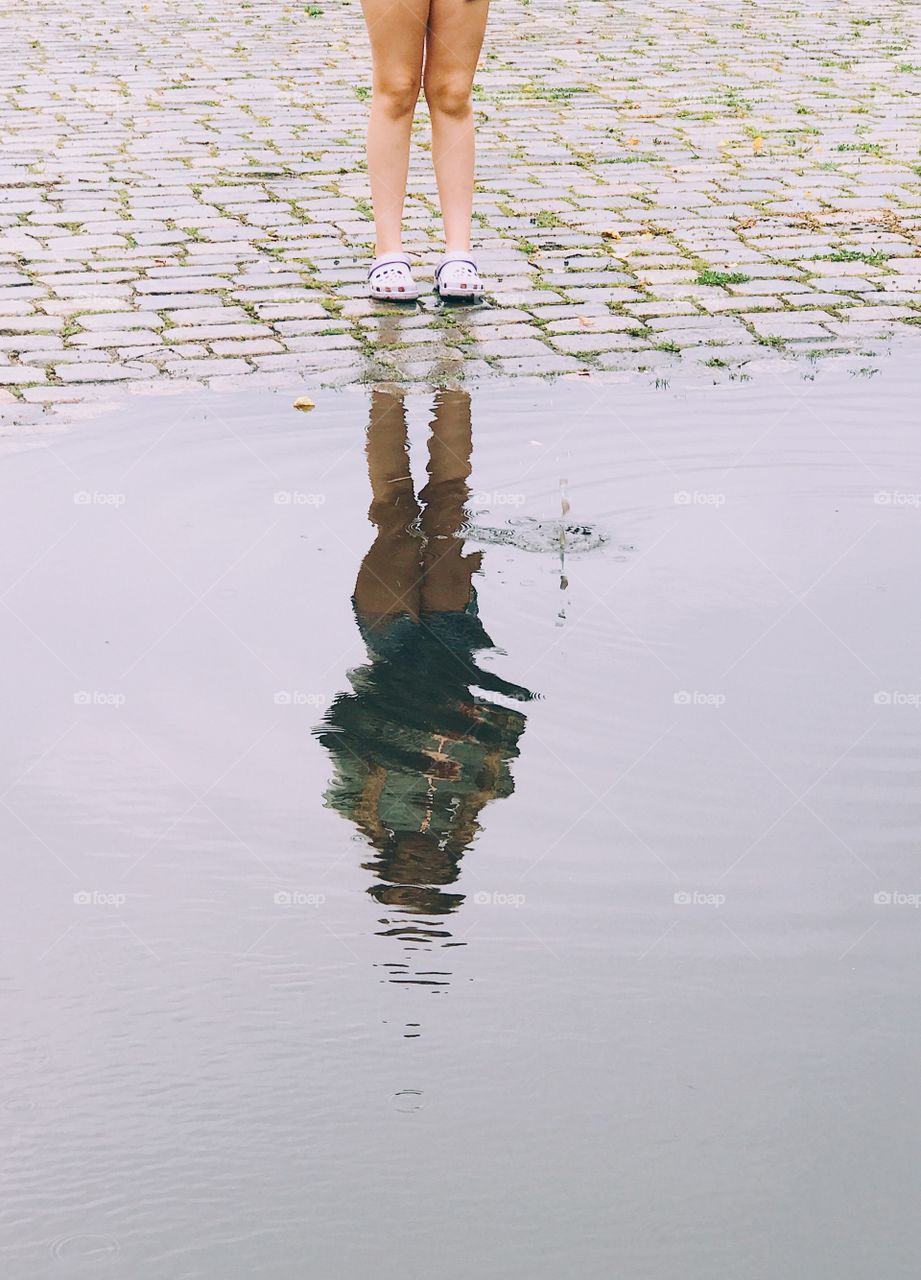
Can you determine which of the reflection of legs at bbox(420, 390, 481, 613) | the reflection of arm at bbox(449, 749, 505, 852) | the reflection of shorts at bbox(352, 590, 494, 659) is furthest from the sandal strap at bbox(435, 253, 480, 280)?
the reflection of arm at bbox(449, 749, 505, 852)

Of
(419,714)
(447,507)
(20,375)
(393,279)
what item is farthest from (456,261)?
(419,714)

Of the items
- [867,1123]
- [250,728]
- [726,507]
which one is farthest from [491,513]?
[867,1123]

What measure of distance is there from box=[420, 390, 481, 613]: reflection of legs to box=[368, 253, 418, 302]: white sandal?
3.19 ft

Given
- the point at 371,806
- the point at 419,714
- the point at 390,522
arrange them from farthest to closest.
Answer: the point at 390,522, the point at 419,714, the point at 371,806

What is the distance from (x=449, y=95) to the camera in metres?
6.36

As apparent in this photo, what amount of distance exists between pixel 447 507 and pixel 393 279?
195cm

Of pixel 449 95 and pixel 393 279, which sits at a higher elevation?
pixel 449 95

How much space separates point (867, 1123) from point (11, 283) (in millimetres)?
5162

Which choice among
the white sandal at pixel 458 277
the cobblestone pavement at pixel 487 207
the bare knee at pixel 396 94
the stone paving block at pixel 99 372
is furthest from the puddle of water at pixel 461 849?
the bare knee at pixel 396 94

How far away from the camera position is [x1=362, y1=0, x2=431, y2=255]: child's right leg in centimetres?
610

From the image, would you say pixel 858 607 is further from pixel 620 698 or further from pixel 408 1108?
pixel 408 1108

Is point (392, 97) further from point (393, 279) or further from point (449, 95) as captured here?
point (393, 279)

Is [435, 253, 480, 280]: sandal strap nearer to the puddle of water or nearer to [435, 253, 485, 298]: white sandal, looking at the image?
[435, 253, 485, 298]: white sandal

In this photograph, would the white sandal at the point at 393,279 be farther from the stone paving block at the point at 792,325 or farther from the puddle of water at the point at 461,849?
the puddle of water at the point at 461,849
